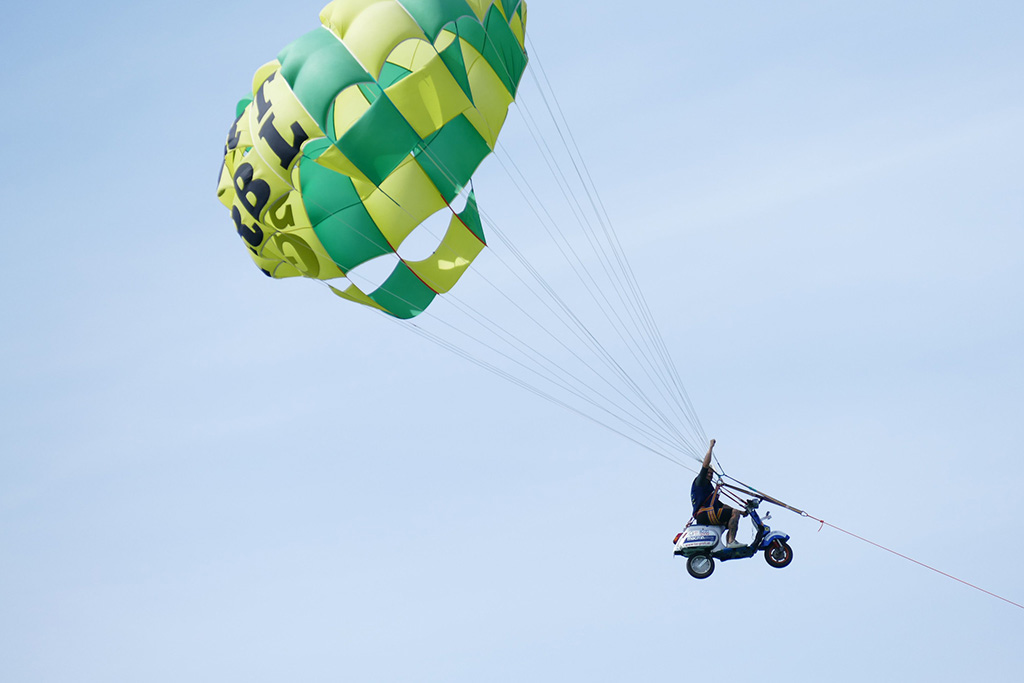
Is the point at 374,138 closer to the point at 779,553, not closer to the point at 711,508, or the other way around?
the point at 711,508

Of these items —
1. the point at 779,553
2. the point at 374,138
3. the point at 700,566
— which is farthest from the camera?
the point at 700,566

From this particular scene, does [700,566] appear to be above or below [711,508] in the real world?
below

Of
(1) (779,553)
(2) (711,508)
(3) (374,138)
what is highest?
(3) (374,138)

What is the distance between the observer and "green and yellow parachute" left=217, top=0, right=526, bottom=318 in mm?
16281

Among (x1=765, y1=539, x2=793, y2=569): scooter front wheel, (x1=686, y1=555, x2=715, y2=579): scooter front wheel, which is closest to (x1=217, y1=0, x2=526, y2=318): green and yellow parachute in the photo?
(x1=686, y1=555, x2=715, y2=579): scooter front wheel

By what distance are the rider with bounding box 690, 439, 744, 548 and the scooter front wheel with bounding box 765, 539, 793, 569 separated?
36cm

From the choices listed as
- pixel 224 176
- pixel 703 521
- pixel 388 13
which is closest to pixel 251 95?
pixel 224 176

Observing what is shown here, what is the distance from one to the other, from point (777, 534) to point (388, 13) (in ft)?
25.3

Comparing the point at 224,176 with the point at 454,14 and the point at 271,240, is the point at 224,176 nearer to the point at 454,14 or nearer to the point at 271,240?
the point at 271,240

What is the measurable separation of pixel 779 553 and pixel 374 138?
6.90 m

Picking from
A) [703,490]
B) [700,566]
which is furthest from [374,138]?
[700,566]

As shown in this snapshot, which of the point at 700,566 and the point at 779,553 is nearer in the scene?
the point at 779,553

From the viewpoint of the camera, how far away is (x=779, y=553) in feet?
55.7

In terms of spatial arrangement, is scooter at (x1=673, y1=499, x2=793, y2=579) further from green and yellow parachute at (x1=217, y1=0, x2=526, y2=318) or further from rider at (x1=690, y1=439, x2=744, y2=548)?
green and yellow parachute at (x1=217, y1=0, x2=526, y2=318)
